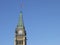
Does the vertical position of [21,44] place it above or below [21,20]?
below

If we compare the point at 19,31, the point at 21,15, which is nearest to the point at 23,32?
the point at 19,31

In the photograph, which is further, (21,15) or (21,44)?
(21,15)

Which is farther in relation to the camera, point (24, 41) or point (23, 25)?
point (23, 25)

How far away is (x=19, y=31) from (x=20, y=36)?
355 centimetres

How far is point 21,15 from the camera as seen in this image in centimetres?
10144

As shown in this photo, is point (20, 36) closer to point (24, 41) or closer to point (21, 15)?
point (24, 41)

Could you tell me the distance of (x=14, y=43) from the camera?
9438cm

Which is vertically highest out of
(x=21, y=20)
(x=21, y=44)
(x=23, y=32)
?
(x=21, y=20)

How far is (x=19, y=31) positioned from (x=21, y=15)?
28.1 ft

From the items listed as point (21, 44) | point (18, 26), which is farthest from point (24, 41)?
point (18, 26)

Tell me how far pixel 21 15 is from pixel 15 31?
355 inches

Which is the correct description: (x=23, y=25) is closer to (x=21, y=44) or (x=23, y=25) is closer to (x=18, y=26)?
(x=18, y=26)

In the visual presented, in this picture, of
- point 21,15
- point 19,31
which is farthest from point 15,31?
point 21,15

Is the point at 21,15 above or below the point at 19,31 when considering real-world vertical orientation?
above
